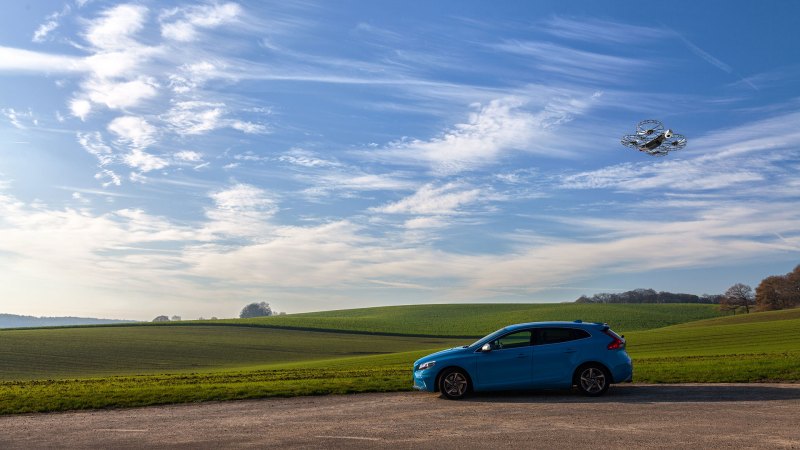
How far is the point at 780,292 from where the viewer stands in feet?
346

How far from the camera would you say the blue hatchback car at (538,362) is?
16094 millimetres

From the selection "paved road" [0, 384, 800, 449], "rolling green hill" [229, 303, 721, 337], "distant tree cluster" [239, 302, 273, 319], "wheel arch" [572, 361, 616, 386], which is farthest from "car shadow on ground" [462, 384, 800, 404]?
"distant tree cluster" [239, 302, 273, 319]

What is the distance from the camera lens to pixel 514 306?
142m

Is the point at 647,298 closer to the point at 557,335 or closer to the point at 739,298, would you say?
the point at 739,298

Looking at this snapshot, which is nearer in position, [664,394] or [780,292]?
Result: [664,394]

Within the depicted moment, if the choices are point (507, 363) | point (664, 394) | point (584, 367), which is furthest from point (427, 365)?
point (664, 394)

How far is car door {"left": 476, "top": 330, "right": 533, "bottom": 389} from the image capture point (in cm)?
1612

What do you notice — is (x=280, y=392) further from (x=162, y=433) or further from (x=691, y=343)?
(x=691, y=343)

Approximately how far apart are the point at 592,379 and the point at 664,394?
1.73 metres

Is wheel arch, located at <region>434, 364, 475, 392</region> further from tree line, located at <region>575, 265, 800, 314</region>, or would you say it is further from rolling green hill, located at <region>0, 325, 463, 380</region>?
tree line, located at <region>575, 265, 800, 314</region>

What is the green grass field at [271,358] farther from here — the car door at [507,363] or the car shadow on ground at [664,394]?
the car door at [507,363]

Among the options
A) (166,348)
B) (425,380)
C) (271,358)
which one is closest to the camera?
(425,380)

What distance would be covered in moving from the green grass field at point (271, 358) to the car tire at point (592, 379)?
Answer: 3.84 m

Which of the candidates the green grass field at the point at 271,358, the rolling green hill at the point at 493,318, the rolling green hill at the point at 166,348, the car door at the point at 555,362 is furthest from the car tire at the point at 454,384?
the rolling green hill at the point at 493,318
